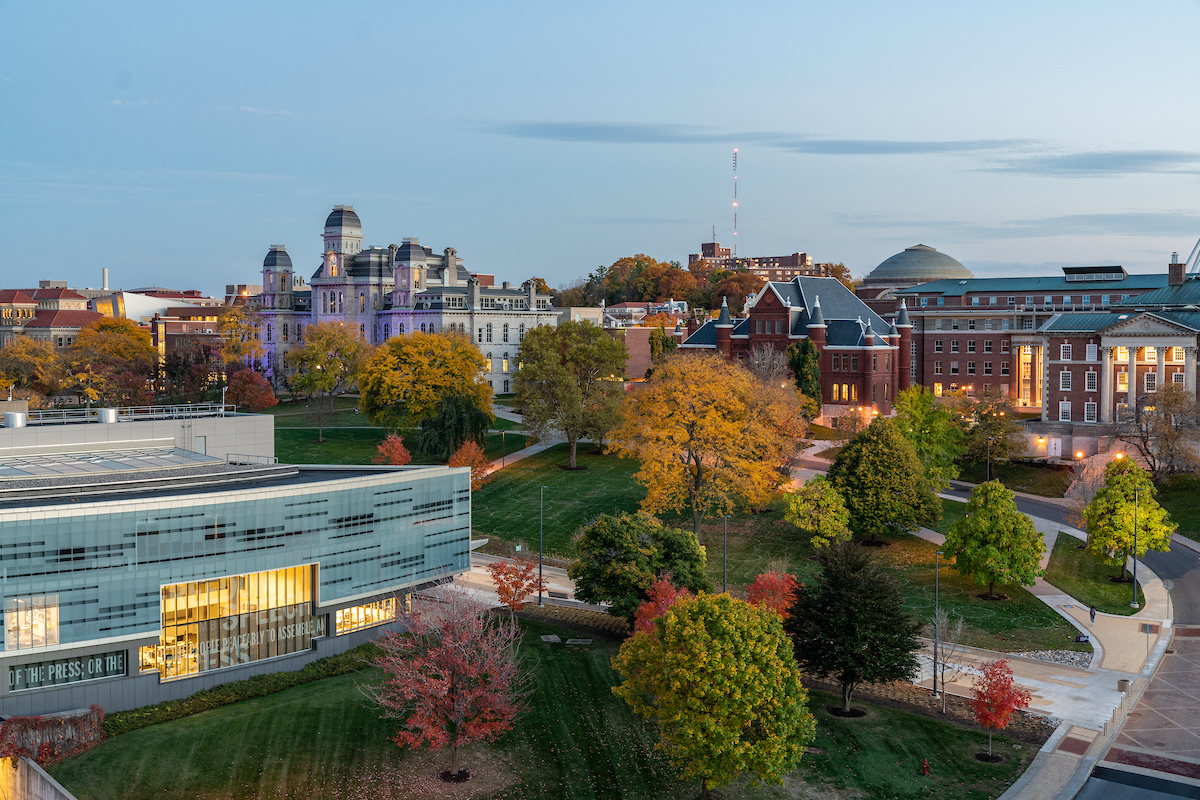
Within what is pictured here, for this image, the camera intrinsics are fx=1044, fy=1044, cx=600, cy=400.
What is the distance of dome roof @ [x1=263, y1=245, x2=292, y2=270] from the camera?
144 meters

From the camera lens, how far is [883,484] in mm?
63312

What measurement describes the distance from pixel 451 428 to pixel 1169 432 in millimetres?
52886

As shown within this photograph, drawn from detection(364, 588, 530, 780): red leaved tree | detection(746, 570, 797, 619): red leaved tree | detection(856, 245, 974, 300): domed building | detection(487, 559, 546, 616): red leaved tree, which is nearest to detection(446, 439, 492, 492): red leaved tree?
detection(487, 559, 546, 616): red leaved tree

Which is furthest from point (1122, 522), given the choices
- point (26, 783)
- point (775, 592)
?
point (26, 783)

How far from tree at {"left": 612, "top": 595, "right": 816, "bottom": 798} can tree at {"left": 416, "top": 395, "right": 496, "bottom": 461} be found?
160ft

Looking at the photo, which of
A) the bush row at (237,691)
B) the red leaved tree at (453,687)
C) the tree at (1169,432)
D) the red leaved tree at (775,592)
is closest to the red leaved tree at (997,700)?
the red leaved tree at (775,592)

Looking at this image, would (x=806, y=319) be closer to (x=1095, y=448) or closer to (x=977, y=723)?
→ (x=1095, y=448)

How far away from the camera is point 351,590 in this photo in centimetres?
4684

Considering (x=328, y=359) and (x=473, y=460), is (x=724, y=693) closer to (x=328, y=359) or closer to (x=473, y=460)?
(x=473, y=460)

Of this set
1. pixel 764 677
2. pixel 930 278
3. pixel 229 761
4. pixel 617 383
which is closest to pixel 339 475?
pixel 229 761

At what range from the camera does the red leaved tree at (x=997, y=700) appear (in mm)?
38031

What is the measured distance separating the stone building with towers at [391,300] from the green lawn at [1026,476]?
2413 inches

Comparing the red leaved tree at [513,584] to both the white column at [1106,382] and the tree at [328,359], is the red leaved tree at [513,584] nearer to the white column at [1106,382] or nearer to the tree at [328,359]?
the tree at [328,359]

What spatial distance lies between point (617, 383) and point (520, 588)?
139 feet
